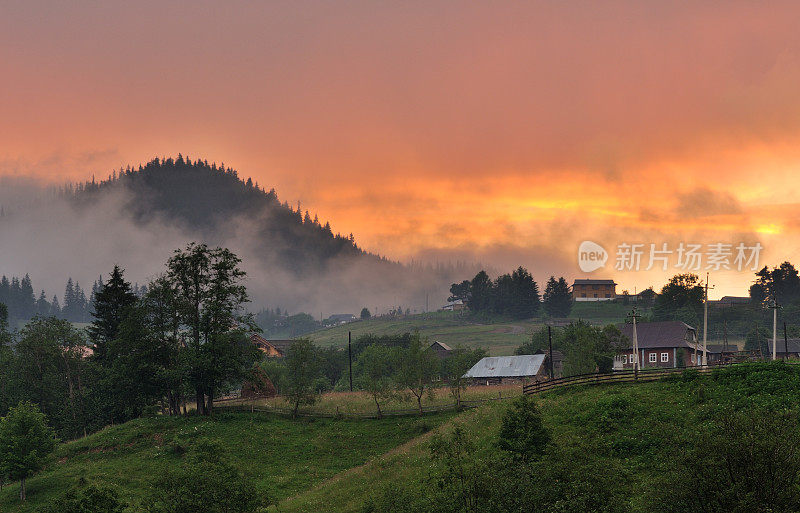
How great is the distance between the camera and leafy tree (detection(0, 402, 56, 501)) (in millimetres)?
54531

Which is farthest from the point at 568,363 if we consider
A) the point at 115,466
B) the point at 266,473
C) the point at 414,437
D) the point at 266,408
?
the point at 115,466

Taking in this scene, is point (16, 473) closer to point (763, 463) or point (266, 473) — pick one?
point (266, 473)

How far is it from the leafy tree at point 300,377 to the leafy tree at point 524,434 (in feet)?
124

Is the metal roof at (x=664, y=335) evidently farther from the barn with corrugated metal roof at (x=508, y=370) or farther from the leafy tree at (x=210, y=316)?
the leafy tree at (x=210, y=316)

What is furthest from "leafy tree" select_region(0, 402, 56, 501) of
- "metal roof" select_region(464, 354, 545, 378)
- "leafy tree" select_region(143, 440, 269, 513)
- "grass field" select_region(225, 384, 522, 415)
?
"metal roof" select_region(464, 354, 545, 378)

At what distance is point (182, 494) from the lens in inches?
1217

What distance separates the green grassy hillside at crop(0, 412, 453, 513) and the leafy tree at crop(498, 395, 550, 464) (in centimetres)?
2119

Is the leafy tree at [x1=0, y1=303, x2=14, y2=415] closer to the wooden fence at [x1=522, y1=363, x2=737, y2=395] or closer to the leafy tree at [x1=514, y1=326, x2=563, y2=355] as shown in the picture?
the wooden fence at [x1=522, y1=363, x2=737, y2=395]

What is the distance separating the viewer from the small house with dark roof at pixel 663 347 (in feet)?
339

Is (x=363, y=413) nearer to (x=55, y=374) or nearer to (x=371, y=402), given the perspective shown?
(x=371, y=402)

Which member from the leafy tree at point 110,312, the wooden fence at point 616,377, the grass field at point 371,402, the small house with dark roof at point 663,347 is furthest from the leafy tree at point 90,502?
the small house with dark roof at point 663,347

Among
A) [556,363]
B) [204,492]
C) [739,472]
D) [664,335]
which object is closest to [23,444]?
[204,492]

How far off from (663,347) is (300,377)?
64202 mm

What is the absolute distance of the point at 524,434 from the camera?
37.2 meters
